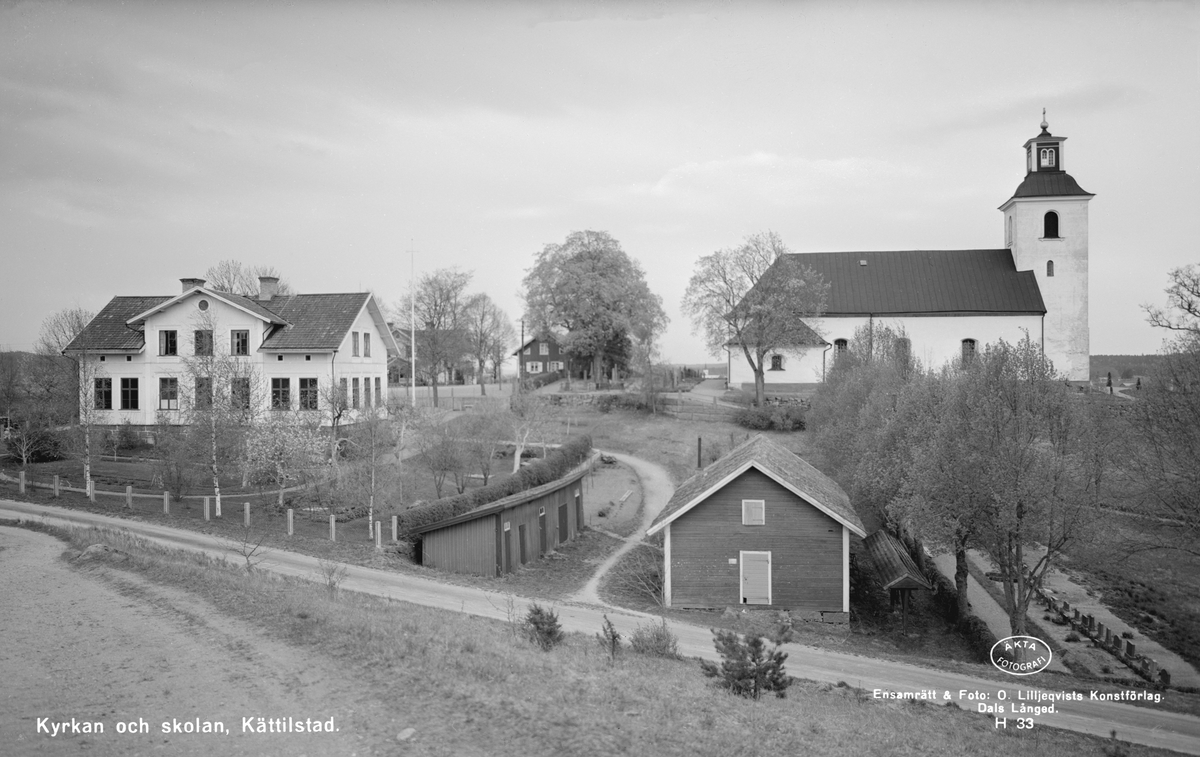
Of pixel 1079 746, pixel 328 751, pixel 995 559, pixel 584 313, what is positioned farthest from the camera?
pixel 584 313

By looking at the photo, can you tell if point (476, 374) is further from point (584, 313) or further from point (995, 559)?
point (995, 559)

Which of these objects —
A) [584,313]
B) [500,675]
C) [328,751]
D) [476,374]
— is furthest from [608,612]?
[476,374]

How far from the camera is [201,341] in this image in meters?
38.3

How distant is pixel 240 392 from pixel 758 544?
22082 mm

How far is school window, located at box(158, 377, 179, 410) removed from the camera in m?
38.8

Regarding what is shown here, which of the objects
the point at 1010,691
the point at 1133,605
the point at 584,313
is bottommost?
the point at 1133,605

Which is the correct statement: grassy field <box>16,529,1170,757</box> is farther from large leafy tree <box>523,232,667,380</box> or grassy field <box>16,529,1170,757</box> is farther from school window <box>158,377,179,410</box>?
large leafy tree <box>523,232,667,380</box>

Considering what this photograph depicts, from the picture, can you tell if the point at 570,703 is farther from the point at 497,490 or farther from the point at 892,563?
the point at 497,490

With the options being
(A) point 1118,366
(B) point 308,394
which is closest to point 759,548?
(B) point 308,394

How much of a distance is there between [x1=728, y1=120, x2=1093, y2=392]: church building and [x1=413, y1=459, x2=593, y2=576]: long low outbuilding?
3453 centimetres

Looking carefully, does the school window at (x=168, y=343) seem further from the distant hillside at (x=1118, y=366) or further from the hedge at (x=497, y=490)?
the distant hillside at (x=1118, y=366)

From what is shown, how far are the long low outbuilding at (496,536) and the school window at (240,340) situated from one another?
19.7 meters

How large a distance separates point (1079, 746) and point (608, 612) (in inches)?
406

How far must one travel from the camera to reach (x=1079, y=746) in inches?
482
